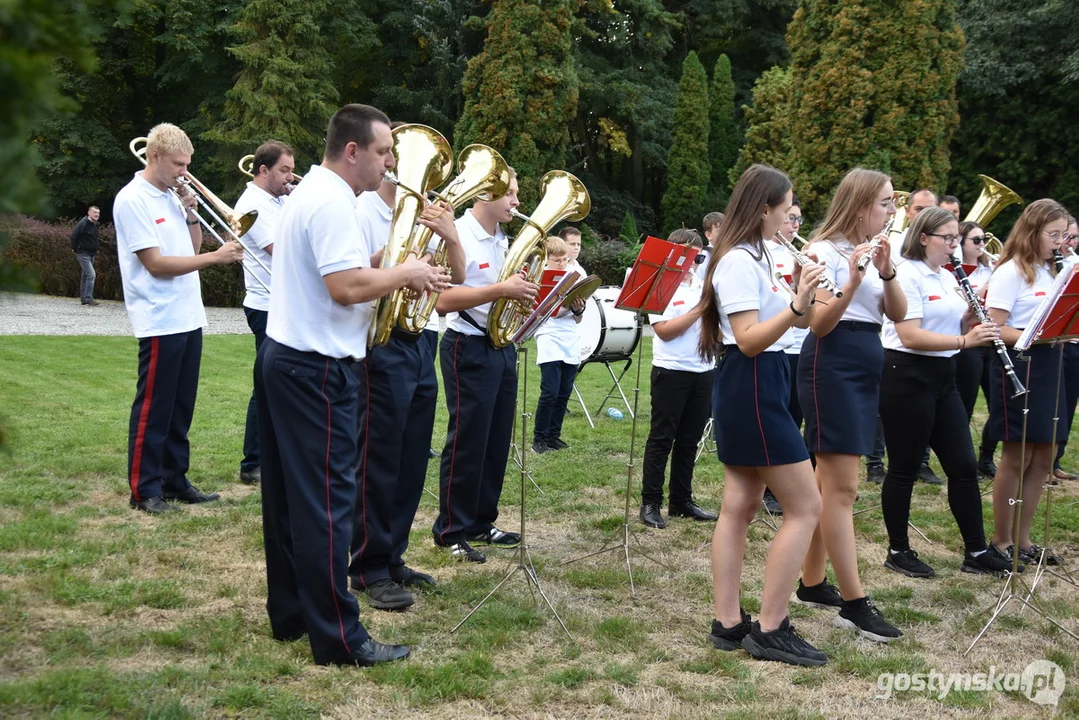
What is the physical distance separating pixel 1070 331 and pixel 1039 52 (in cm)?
2072

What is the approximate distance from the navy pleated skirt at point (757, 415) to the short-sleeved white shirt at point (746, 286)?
103 mm

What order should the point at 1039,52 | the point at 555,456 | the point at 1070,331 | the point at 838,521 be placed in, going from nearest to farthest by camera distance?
1. the point at 838,521
2. the point at 1070,331
3. the point at 555,456
4. the point at 1039,52

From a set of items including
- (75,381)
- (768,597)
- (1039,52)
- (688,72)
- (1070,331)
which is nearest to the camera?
(768,597)

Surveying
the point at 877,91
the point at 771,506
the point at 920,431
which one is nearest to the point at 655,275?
the point at 920,431

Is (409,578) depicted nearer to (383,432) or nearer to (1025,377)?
(383,432)

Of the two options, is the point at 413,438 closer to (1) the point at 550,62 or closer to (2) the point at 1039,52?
(1) the point at 550,62

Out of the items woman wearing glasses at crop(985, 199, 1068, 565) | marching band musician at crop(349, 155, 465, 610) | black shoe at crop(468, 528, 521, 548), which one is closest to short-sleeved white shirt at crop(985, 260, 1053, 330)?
woman wearing glasses at crop(985, 199, 1068, 565)

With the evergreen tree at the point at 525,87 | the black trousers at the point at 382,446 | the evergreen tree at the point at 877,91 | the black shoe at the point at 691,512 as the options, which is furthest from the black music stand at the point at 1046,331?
the evergreen tree at the point at 525,87

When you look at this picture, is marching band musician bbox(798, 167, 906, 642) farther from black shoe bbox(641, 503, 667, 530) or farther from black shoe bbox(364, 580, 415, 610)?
black shoe bbox(364, 580, 415, 610)

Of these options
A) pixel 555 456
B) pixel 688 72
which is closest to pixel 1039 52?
pixel 688 72

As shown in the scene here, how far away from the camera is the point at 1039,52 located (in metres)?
22.9

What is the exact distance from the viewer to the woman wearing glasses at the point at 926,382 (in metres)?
5.50

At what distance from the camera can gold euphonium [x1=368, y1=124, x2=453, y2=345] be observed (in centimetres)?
441

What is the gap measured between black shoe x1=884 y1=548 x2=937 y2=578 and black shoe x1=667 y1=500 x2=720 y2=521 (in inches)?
55.8
